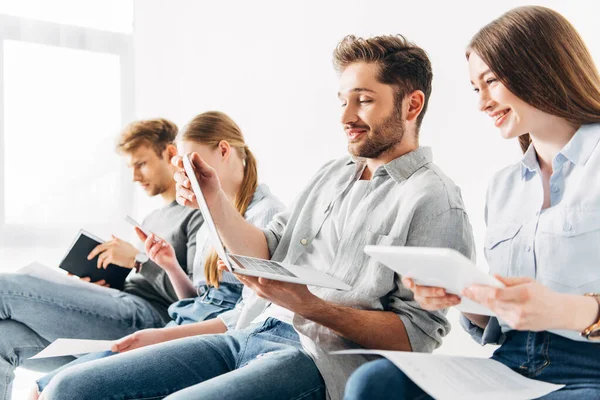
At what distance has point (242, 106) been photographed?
274cm

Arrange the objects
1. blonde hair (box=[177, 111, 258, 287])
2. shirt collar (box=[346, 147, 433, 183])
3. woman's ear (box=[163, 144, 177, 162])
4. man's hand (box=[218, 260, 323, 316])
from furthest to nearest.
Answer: woman's ear (box=[163, 144, 177, 162]), blonde hair (box=[177, 111, 258, 287]), shirt collar (box=[346, 147, 433, 183]), man's hand (box=[218, 260, 323, 316])

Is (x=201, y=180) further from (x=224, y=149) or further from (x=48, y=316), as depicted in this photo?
(x=48, y=316)

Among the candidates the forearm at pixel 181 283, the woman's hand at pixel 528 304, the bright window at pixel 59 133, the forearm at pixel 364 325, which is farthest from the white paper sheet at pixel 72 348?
the bright window at pixel 59 133

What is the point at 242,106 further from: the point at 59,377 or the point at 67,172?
the point at 59,377

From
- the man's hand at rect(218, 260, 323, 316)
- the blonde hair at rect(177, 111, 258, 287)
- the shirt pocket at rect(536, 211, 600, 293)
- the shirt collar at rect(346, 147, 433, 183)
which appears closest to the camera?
the shirt pocket at rect(536, 211, 600, 293)

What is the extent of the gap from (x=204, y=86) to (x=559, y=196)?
7.03 feet

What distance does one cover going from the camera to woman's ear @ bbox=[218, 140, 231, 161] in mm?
1854

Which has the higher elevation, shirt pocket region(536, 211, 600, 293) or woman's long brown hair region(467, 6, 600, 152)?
woman's long brown hair region(467, 6, 600, 152)

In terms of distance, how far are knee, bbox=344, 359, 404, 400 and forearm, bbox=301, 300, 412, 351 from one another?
0.25 meters

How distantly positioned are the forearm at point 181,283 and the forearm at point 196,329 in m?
0.31

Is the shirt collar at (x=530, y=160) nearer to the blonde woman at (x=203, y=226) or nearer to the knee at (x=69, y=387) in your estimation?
the blonde woman at (x=203, y=226)

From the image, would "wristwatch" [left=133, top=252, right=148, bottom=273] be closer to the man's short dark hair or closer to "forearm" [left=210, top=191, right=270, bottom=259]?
"forearm" [left=210, top=191, right=270, bottom=259]

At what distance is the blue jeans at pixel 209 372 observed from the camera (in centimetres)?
112

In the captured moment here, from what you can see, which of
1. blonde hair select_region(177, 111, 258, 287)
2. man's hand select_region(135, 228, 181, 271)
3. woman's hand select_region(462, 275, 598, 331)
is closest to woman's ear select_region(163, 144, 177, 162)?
blonde hair select_region(177, 111, 258, 287)
